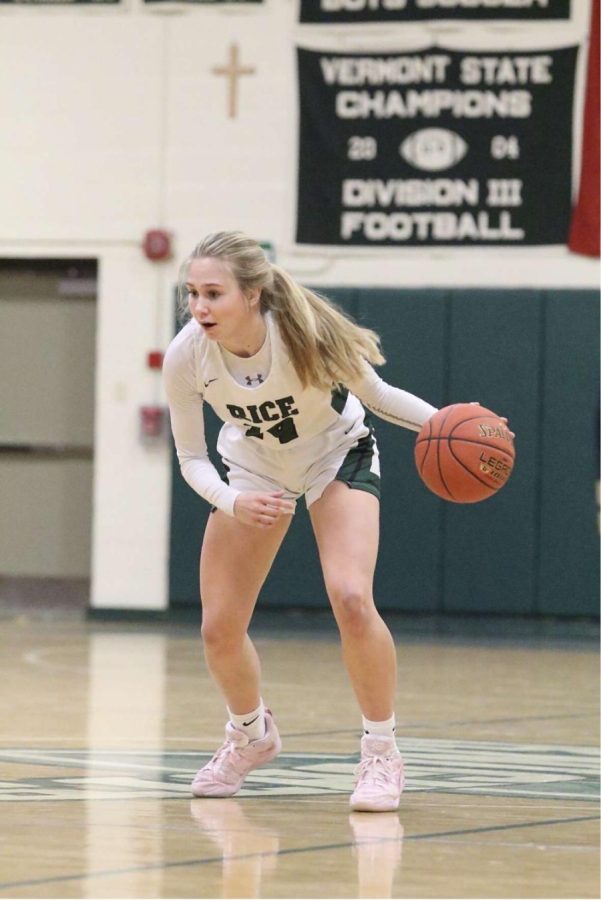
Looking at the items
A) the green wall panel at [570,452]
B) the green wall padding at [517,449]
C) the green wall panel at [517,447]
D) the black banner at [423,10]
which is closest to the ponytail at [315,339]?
the green wall padding at [517,449]

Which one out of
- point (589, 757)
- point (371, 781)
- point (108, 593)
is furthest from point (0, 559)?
point (371, 781)

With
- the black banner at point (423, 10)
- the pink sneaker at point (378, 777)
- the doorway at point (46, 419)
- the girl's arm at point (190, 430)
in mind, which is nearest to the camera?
the pink sneaker at point (378, 777)

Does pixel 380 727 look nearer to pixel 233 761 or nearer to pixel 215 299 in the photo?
pixel 233 761

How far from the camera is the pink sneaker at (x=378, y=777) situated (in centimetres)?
374

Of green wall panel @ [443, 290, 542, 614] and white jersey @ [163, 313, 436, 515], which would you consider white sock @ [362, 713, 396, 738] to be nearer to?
white jersey @ [163, 313, 436, 515]

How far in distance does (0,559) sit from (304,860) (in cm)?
883

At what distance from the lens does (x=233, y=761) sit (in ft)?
13.3

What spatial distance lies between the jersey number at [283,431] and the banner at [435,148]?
691cm

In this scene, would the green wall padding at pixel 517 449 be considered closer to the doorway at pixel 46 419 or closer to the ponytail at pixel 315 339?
the doorway at pixel 46 419

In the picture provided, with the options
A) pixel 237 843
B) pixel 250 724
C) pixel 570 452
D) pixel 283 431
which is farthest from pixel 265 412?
pixel 570 452

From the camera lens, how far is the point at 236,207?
1097cm

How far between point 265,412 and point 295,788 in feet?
3.31

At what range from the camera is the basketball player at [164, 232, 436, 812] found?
152 inches

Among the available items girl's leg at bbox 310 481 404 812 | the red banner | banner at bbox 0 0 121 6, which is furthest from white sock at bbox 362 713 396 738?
banner at bbox 0 0 121 6
